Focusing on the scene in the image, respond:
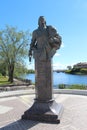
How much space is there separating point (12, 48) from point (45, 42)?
883 inches

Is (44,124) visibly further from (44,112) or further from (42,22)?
(42,22)

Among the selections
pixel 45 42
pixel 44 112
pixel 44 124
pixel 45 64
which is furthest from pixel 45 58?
pixel 44 124

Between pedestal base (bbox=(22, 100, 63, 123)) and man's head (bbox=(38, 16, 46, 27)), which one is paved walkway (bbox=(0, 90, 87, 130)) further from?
man's head (bbox=(38, 16, 46, 27))

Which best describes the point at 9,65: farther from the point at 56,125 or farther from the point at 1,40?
the point at 56,125

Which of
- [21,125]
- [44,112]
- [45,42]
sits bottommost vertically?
[21,125]

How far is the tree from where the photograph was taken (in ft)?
98.1

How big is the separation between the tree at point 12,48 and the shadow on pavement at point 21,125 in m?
22.9

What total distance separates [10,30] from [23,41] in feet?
7.45

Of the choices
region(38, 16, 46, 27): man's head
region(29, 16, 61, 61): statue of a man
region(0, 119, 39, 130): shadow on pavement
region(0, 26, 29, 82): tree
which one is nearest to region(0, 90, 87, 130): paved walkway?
region(0, 119, 39, 130): shadow on pavement

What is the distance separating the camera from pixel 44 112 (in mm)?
7449

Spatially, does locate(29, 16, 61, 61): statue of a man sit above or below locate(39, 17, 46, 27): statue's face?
below

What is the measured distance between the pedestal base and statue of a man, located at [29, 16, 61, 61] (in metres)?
1.51

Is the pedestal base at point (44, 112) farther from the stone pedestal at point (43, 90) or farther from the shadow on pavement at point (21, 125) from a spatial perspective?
the shadow on pavement at point (21, 125)

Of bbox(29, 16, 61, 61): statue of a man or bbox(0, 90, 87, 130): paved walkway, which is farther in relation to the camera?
bbox(29, 16, 61, 61): statue of a man
